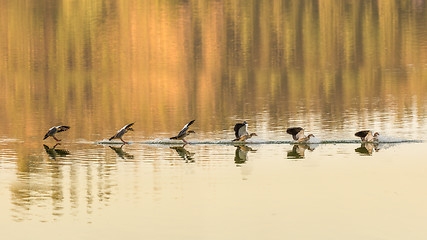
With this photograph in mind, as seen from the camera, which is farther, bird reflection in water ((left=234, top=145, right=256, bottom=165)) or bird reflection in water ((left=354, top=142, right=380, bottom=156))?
bird reflection in water ((left=354, top=142, right=380, bottom=156))

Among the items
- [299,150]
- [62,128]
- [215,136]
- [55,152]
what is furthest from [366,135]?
[62,128]

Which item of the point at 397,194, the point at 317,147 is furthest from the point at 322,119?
the point at 397,194

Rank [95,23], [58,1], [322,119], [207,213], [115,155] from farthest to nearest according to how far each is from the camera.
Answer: [58,1] < [95,23] < [322,119] < [115,155] < [207,213]

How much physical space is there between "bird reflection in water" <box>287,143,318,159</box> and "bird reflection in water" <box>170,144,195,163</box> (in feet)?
10.8

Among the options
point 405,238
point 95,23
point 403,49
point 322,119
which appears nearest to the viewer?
point 405,238

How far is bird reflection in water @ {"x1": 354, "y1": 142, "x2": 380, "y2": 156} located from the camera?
34656 mm

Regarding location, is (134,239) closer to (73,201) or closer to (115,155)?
(73,201)

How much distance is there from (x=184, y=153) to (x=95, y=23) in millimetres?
79615

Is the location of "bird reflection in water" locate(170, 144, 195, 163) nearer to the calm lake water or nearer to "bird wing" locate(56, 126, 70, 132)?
the calm lake water

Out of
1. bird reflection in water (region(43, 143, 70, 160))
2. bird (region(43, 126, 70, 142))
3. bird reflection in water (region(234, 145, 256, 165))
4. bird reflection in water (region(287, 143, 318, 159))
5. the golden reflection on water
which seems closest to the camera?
bird reflection in water (region(234, 145, 256, 165))

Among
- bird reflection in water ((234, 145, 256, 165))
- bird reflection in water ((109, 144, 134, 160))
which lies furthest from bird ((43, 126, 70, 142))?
bird reflection in water ((234, 145, 256, 165))

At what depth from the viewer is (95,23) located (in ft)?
371

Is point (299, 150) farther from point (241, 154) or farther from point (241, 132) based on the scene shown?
point (241, 132)

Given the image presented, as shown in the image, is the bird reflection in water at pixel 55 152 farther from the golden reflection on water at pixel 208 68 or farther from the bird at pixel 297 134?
the bird at pixel 297 134
